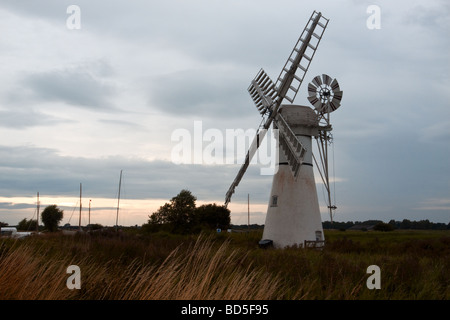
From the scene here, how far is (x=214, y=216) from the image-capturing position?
58281 mm

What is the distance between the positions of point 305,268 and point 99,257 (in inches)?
239

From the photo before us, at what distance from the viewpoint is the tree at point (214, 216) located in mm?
57428

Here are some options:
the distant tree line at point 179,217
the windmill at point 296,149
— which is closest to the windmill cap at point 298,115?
the windmill at point 296,149

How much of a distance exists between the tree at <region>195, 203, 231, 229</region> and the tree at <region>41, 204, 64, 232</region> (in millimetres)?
33811

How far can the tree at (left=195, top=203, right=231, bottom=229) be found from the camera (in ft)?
188

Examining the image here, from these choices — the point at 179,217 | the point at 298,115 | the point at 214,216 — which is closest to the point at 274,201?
the point at 298,115

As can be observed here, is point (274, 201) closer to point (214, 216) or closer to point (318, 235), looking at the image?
point (318, 235)

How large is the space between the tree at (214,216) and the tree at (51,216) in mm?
33811

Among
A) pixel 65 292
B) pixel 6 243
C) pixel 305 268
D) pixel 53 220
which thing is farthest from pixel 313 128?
pixel 53 220

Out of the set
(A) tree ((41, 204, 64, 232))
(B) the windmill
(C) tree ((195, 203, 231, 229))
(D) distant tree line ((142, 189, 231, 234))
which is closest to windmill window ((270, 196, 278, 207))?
(B) the windmill

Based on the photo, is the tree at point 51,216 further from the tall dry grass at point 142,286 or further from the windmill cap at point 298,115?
the tall dry grass at point 142,286
